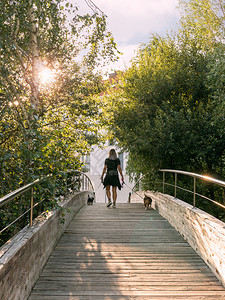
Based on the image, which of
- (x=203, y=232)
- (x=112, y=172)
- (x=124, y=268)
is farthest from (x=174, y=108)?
(x=124, y=268)

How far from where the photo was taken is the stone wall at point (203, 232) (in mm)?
4211

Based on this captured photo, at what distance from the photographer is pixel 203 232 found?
4.97 metres

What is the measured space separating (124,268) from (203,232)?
133cm

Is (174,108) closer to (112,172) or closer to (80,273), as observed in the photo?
(112,172)

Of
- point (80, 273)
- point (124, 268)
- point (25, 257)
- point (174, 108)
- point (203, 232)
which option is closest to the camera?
point (25, 257)

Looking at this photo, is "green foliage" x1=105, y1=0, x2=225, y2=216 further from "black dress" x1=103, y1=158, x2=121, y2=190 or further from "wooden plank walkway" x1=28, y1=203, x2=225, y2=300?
"wooden plank walkway" x1=28, y1=203, x2=225, y2=300

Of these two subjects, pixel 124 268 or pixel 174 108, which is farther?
pixel 174 108

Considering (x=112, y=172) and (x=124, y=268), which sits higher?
(x=112, y=172)

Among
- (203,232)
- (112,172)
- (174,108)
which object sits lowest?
(203,232)

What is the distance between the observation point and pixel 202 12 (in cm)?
1644

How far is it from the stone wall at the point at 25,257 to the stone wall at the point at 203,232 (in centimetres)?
237

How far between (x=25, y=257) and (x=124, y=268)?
5.13ft

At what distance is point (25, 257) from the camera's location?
12.2 ft

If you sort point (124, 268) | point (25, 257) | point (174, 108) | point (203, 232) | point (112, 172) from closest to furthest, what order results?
point (25, 257) < point (124, 268) < point (203, 232) < point (112, 172) < point (174, 108)
